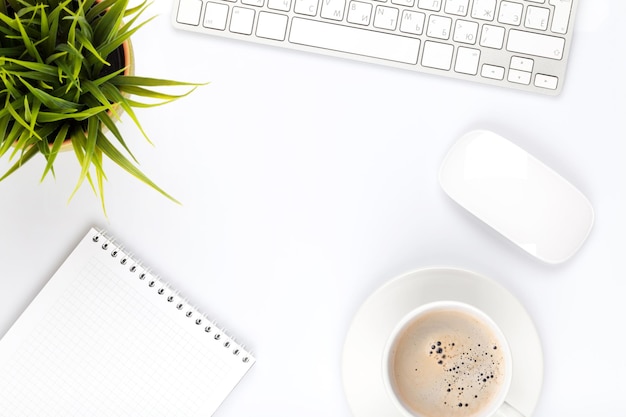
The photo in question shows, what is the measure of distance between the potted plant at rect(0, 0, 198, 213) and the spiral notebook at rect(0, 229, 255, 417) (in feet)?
0.66

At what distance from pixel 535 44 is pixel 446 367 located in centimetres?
38

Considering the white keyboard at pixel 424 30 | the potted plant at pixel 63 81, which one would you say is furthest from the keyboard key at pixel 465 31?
the potted plant at pixel 63 81

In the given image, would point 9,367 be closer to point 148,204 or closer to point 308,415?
point 148,204

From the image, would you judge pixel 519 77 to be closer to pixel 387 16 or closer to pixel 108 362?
pixel 387 16

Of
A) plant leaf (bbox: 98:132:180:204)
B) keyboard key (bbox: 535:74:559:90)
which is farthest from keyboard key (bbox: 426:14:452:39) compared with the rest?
plant leaf (bbox: 98:132:180:204)

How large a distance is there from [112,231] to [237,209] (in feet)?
0.50

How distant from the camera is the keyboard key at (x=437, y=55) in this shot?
855 mm

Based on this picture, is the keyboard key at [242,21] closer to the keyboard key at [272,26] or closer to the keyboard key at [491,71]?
the keyboard key at [272,26]

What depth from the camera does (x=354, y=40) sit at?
86cm

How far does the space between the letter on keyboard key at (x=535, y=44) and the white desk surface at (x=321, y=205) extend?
0.11ft

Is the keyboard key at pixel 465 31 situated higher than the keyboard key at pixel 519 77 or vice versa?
the keyboard key at pixel 465 31

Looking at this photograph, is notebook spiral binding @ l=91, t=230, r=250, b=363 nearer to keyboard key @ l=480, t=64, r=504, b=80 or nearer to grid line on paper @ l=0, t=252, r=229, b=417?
grid line on paper @ l=0, t=252, r=229, b=417

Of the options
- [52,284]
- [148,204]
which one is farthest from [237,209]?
[52,284]

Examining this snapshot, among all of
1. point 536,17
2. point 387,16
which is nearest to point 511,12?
point 536,17
